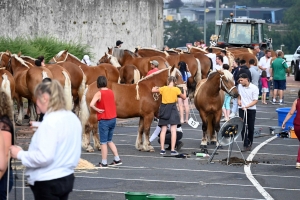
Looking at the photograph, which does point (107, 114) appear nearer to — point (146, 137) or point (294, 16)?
point (146, 137)

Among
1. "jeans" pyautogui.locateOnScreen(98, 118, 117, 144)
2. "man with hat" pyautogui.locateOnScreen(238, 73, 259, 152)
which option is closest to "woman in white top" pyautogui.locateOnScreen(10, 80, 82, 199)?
"jeans" pyautogui.locateOnScreen(98, 118, 117, 144)

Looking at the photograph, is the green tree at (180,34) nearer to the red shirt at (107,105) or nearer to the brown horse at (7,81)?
the brown horse at (7,81)

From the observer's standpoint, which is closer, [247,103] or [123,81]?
[247,103]

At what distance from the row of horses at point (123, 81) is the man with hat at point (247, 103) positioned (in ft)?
1.68

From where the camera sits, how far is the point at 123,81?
2675 cm

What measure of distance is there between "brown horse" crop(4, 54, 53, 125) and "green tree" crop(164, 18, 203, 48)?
83645mm

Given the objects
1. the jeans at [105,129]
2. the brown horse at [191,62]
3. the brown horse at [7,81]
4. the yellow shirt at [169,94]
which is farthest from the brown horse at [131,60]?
the jeans at [105,129]

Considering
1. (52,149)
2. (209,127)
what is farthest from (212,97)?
(52,149)

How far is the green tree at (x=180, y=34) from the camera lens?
356 feet

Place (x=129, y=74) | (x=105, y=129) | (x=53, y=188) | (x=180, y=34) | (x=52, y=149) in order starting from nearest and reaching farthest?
(x=52, y=149) < (x=53, y=188) < (x=105, y=129) < (x=129, y=74) < (x=180, y=34)

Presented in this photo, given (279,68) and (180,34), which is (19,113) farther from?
(180,34)

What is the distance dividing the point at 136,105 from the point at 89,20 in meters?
19.4

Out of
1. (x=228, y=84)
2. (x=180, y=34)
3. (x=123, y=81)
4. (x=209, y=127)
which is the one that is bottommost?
(x=180, y=34)

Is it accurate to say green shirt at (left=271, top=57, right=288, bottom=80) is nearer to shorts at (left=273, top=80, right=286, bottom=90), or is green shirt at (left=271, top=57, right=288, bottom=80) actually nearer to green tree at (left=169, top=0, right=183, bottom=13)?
shorts at (left=273, top=80, right=286, bottom=90)
